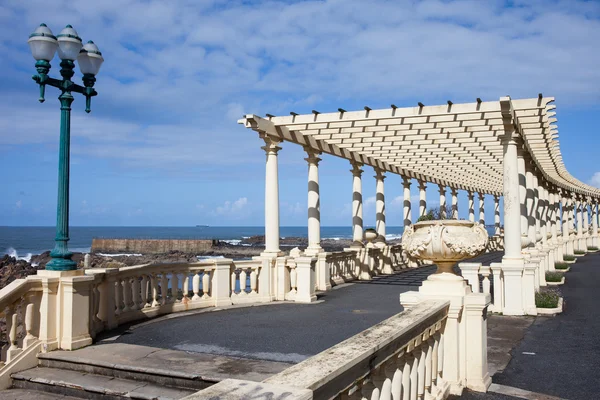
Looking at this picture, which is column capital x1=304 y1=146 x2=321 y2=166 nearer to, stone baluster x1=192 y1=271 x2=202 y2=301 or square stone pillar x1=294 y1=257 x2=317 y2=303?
square stone pillar x1=294 y1=257 x2=317 y2=303

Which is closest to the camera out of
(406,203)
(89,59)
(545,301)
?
Answer: (89,59)

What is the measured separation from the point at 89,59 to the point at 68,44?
17.4 inches

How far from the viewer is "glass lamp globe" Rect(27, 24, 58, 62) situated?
791 centimetres

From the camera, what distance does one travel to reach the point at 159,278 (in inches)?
434

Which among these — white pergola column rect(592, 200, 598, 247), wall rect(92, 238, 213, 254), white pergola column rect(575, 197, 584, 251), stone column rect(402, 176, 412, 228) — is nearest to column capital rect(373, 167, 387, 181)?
stone column rect(402, 176, 412, 228)

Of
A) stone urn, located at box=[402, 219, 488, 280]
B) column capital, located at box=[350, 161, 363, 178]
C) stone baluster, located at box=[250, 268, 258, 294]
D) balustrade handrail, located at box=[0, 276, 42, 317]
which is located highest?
column capital, located at box=[350, 161, 363, 178]

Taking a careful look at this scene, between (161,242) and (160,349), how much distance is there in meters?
85.1

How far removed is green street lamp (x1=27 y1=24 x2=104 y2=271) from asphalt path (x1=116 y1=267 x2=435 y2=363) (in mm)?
1708

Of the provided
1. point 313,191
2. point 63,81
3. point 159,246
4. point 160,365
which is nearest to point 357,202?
point 313,191

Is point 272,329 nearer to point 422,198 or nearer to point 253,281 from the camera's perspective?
point 253,281

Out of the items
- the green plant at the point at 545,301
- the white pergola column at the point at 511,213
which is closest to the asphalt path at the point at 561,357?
the green plant at the point at 545,301

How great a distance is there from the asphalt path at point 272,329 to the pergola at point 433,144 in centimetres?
231

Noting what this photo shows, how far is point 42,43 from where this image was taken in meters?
7.92

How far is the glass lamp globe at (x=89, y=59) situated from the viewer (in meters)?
8.57
